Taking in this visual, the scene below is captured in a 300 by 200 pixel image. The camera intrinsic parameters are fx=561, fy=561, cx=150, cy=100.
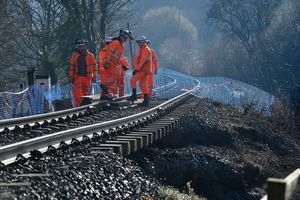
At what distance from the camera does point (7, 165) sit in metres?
6.70

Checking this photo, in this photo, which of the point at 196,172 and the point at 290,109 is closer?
the point at 196,172

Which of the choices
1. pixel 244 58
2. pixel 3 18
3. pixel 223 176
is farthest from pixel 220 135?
pixel 244 58

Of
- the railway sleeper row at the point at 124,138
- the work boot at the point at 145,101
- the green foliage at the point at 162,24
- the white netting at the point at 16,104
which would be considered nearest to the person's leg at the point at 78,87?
the white netting at the point at 16,104

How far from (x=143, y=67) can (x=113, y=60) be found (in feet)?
4.00

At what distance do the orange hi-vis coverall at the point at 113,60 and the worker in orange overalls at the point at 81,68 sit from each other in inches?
18.1

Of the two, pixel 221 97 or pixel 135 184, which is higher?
pixel 135 184

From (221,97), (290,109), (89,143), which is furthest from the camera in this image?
(221,97)

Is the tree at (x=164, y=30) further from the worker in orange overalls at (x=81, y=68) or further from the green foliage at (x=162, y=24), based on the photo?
the worker in orange overalls at (x=81, y=68)

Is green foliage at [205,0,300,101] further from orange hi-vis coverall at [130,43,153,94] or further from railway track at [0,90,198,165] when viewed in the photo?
railway track at [0,90,198,165]

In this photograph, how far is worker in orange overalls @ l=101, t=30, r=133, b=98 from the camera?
631 inches

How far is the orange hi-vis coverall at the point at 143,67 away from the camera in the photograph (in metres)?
17.0

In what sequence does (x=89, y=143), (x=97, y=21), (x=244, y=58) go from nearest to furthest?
(x=89, y=143), (x=97, y=21), (x=244, y=58)

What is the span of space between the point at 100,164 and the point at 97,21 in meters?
26.0

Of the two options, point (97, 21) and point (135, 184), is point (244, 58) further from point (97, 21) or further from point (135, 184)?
point (135, 184)
